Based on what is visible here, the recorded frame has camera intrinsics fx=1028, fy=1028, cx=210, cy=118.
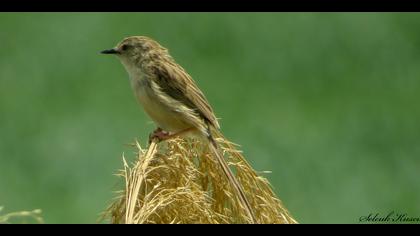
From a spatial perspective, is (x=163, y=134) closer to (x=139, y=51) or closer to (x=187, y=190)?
(x=139, y=51)

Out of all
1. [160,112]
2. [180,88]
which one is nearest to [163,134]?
[160,112]

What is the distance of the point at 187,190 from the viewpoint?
167 inches

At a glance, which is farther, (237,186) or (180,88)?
(180,88)

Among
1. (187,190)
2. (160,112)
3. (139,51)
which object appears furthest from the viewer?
(139,51)

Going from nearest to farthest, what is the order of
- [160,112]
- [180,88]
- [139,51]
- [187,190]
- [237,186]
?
1. [187,190]
2. [237,186]
3. [160,112]
4. [180,88]
5. [139,51]

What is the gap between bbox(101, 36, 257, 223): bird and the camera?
6488 millimetres

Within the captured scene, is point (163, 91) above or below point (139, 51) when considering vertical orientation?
below

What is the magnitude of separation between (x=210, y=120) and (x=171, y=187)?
6.44 ft

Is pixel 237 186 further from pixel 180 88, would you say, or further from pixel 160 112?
pixel 180 88

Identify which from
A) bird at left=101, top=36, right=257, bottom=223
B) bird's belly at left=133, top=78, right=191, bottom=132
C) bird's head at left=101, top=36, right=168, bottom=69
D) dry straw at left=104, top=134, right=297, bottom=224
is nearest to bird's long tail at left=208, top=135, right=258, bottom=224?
dry straw at left=104, top=134, right=297, bottom=224

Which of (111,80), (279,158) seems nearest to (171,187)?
(279,158)

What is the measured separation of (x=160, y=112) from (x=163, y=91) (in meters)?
0.15

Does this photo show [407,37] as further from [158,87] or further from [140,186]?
[140,186]

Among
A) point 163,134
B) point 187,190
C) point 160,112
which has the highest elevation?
point 160,112
